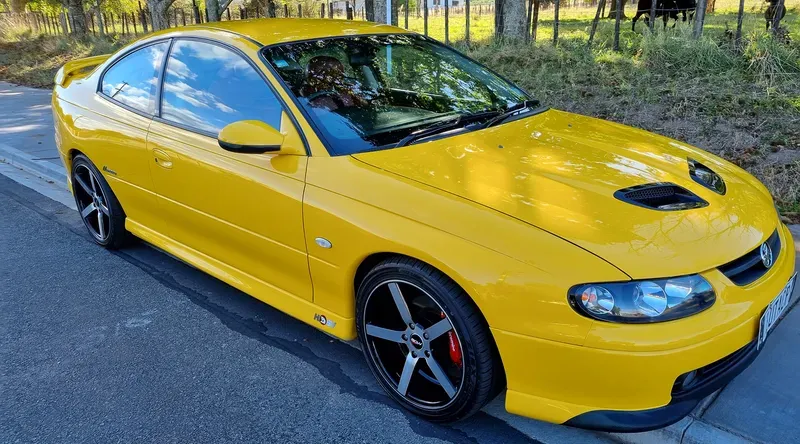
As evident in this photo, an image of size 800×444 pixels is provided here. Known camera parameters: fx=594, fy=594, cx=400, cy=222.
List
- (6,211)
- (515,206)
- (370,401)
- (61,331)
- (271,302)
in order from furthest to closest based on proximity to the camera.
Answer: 1. (6,211)
2. (61,331)
3. (271,302)
4. (370,401)
5. (515,206)

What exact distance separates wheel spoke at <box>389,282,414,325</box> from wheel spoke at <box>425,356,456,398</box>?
0.62ft

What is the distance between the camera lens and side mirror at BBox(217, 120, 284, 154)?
2.76m

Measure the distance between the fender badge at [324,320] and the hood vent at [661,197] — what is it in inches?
55.8

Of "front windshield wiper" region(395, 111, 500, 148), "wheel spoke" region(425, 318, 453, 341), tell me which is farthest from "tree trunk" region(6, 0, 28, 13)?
"wheel spoke" region(425, 318, 453, 341)

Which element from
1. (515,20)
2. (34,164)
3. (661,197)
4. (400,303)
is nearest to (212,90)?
(400,303)

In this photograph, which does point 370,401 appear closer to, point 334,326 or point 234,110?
point 334,326

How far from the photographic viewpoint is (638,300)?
6.73 feet

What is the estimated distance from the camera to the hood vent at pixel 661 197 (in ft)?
7.79

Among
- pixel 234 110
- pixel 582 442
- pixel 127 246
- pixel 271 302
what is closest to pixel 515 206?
pixel 582 442

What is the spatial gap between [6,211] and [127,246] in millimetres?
1834

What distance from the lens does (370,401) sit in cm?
282

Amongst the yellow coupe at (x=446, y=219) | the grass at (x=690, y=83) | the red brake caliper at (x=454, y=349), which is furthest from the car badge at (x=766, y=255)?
the grass at (x=690, y=83)

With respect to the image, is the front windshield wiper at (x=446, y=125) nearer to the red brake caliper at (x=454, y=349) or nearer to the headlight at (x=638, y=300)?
the red brake caliper at (x=454, y=349)

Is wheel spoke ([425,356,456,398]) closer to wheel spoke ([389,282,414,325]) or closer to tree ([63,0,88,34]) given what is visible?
wheel spoke ([389,282,414,325])
